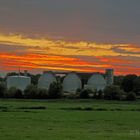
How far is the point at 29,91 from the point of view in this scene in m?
129

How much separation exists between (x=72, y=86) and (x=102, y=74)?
16331 mm

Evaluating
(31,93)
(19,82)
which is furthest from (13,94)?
(19,82)

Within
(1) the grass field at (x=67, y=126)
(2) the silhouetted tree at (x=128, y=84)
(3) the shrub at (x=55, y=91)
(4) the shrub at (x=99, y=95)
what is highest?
(2) the silhouetted tree at (x=128, y=84)

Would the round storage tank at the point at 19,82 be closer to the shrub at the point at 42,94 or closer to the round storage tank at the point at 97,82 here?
the round storage tank at the point at 97,82

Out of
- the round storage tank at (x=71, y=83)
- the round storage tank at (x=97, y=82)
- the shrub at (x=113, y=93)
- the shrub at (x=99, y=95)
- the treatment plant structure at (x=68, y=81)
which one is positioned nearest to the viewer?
the shrub at (x=113, y=93)

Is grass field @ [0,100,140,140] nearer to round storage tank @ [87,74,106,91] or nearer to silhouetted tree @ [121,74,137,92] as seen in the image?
silhouetted tree @ [121,74,137,92]

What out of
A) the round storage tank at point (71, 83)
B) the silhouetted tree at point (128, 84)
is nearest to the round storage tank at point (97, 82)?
the round storage tank at point (71, 83)

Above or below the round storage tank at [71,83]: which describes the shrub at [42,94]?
below

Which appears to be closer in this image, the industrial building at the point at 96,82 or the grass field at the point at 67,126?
the grass field at the point at 67,126

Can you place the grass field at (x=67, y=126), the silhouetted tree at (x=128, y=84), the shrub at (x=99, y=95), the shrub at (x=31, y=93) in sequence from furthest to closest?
the silhouetted tree at (x=128, y=84) < the shrub at (x=99, y=95) < the shrub at (x=31, y=93) < the grass field at (x=67, y=126)

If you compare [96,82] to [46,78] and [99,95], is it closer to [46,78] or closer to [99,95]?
[46,78]

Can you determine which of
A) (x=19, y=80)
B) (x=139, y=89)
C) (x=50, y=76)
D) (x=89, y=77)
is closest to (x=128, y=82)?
(x=139, y=89)

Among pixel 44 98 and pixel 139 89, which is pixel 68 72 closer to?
pixel 139 89

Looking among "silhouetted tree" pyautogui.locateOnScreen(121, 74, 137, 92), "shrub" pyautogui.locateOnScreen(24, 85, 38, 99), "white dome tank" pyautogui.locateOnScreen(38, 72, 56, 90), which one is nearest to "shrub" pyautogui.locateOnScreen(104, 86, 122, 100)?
"shrub" pyautogui.locateOnScreen(24, 85, 38, 99)
